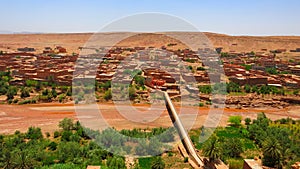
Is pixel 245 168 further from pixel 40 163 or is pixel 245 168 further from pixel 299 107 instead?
pixel 299 107

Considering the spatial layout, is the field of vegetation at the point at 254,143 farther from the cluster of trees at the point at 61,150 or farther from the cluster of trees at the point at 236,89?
the cluster of trees at the point at 236,89

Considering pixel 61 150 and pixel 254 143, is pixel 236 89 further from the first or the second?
pixel 61 150

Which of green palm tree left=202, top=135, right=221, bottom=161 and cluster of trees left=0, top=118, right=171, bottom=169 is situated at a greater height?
green palm tree left=202, top=135, right=221, bottom=161

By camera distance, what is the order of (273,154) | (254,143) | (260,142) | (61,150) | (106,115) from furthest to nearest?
(106,115) → (254,143) → (260,142) → (61,150) → (273,154)

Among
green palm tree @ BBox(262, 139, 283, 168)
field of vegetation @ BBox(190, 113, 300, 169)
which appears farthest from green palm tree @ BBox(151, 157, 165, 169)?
green palm tree @ BBox(262, 139, 283, 168)

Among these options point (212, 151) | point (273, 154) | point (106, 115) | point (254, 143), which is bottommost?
point (254, 143)

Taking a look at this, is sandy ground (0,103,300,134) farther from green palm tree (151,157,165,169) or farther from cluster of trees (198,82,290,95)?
green palm tree (151,157,165,169)

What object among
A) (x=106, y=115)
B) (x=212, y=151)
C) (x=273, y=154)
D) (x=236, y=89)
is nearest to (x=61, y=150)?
(x=212, y=151)
